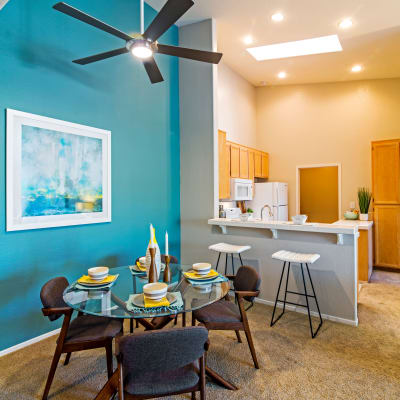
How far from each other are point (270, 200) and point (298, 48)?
2.73 meters

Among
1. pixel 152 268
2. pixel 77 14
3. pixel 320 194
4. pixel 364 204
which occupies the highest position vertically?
pixel 77 14

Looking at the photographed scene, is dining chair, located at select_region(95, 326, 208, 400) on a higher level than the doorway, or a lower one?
lower

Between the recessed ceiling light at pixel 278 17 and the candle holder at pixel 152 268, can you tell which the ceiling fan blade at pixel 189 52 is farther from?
the recessed ceiling light at pixel 278 17

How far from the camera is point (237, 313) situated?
2.29 meters

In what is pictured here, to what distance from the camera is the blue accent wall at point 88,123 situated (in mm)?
2516

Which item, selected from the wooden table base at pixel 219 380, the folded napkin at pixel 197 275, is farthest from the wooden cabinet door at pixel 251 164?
the wooden table base at pixel 219 380

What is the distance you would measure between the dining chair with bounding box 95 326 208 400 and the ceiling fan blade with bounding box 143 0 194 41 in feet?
6.31

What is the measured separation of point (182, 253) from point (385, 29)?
4.17m

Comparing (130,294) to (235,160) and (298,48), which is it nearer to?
(235,160)

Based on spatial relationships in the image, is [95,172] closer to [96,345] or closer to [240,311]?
[96,345]

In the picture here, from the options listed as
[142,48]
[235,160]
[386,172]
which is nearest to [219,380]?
[142,48]

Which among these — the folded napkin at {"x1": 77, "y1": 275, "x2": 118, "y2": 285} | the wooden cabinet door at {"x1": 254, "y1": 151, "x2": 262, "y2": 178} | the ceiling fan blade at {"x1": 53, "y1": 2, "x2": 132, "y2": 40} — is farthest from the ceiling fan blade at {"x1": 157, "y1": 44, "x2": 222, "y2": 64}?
the wooden cabinet door at {"x1": 254, "y1": 151, "x2": 262, "y2": 178}

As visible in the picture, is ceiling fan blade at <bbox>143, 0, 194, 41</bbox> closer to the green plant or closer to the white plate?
the white plate

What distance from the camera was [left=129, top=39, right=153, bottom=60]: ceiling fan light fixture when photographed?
220cm
